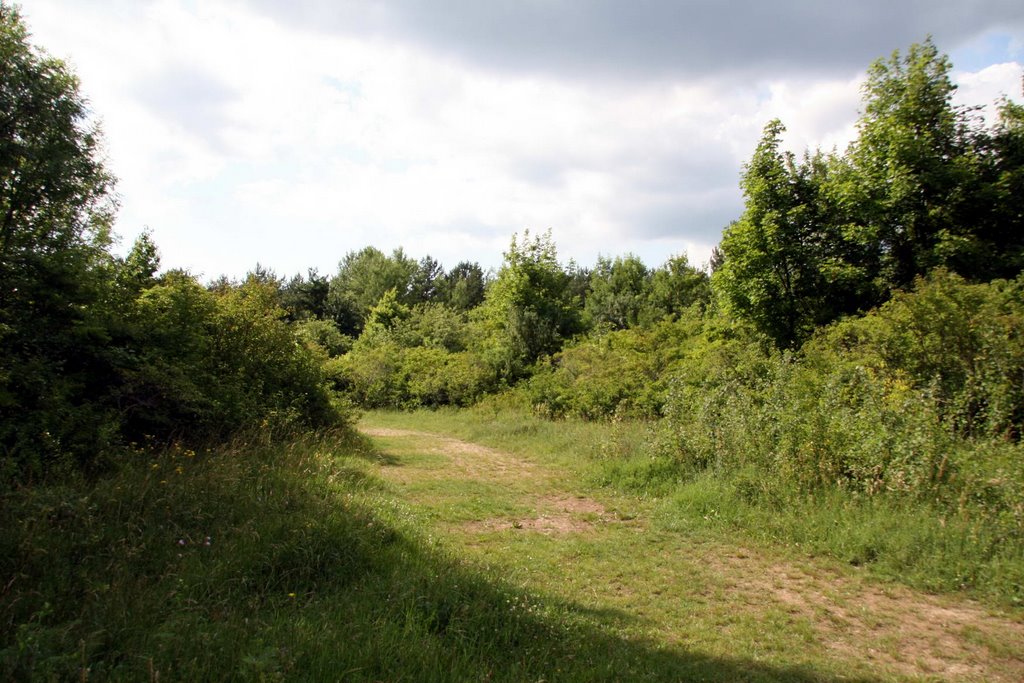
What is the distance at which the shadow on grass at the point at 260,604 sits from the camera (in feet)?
10.6

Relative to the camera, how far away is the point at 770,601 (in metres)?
5.55

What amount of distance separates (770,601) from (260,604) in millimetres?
4726

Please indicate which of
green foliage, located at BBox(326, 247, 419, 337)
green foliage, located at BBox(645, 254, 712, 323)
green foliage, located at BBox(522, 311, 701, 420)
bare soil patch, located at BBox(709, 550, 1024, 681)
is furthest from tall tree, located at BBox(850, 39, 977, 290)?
green foliage, located at BBox(326, 247, 419, 337)

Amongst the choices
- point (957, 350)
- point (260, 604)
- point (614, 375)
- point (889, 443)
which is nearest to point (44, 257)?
point (260, 604)

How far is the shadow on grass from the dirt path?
679 millimetres

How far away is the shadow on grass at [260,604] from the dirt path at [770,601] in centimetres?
68

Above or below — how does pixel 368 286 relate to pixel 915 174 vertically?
above

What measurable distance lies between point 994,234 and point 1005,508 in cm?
1164

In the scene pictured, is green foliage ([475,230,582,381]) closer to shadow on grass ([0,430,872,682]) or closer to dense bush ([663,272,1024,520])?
dense bush ([663,272,1024,520])

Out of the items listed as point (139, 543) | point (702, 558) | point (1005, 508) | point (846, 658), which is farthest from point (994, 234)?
point (139, 543)

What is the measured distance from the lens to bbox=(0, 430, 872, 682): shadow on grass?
3.25m

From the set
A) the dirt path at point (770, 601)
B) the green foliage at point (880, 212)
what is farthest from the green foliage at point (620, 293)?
the dirt path at point (770, 601)

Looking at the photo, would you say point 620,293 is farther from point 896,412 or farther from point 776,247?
point 896,412

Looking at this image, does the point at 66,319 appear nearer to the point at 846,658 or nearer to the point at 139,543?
the point at 139,543
